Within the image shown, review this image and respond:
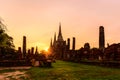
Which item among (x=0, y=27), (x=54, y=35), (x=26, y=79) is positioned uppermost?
(x=54, y=35)

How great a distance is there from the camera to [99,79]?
11.8m

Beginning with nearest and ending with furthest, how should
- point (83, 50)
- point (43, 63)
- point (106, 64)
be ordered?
point (106, 64) → point (43, 63) → point (83, 50)

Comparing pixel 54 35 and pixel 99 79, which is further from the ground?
pixel 54 35

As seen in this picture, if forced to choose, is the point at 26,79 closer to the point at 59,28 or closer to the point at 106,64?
the point at 106,64

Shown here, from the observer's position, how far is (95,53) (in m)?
36.1

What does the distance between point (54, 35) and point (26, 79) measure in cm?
14278

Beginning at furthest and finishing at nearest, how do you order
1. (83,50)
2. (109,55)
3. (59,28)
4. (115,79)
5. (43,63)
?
(59,28), (83,50), (109,55), (43,63), (115,79)

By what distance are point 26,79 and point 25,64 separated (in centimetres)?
1767

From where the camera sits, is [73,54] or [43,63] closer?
[43,63]

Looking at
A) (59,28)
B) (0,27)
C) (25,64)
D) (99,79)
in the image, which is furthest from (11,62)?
(59,28)

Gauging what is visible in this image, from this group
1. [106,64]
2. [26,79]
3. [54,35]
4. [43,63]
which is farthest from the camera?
[54,35]

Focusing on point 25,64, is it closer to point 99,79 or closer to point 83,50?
point 83,50

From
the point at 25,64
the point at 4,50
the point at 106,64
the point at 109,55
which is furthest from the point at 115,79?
the point at 4,50

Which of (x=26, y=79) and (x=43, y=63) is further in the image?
(x=43, y=63)
